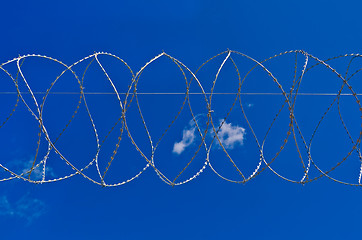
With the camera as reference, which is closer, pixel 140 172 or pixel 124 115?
pixel 124 115

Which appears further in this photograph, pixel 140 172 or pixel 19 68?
pixel 140 172

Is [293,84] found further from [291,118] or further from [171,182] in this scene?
[171,182]

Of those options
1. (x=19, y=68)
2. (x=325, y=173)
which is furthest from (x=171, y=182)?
(x=19, y=68)

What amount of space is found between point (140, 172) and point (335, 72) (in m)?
4.29

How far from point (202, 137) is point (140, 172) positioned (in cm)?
149

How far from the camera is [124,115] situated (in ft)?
23.7

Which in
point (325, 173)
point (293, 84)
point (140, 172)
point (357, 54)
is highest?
point (357, 54)

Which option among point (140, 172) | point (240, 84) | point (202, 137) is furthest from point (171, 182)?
point (240, 84)

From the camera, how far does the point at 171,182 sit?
25.5ft

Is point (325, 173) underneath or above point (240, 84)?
underneath

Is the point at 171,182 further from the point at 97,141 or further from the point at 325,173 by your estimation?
the point at 325,173

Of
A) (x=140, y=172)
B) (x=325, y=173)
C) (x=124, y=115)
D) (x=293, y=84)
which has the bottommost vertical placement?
(x=325, y=173)

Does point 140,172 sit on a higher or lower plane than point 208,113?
lower

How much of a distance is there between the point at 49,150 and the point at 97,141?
113cm
